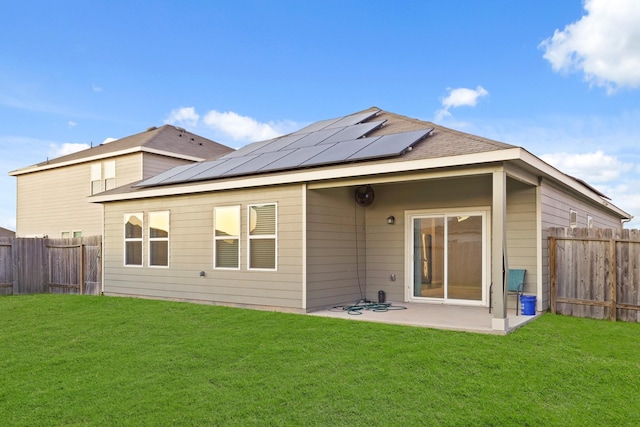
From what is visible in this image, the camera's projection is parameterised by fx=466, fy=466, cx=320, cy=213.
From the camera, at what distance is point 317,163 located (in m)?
8.27

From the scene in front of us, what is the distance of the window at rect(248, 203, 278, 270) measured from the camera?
8.88m

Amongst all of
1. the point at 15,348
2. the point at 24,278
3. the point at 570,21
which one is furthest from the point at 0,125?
the point at 570,21

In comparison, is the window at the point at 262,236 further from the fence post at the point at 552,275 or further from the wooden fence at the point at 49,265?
the wooden fence at the point at 49,265

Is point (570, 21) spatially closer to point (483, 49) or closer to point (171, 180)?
point (483, 49)

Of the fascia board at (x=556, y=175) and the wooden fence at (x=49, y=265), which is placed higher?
the fascia board at (x=556, y=175)

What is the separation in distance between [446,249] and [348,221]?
2.03m

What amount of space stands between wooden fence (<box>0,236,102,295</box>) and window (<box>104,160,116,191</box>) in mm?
3941

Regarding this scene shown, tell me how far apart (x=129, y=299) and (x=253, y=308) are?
3.57m

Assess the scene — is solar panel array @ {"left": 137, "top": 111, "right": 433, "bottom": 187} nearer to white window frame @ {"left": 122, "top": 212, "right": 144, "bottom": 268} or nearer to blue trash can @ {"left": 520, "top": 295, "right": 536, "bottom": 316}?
white window frame @ {"left": 122, "top": 212, "right": 144, "bottom": 268}

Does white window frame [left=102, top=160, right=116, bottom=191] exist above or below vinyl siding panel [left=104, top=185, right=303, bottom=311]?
above

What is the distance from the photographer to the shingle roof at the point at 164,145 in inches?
669

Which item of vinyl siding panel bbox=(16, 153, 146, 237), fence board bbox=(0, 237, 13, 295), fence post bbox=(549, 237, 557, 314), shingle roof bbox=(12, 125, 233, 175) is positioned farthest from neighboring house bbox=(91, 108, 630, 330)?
vinyl siding panel bbox=(16, 153, 146, 237)

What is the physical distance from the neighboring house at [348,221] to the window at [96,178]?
287 inches

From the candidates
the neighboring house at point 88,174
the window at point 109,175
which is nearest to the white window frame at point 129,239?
the neighboring house at point 88,174
